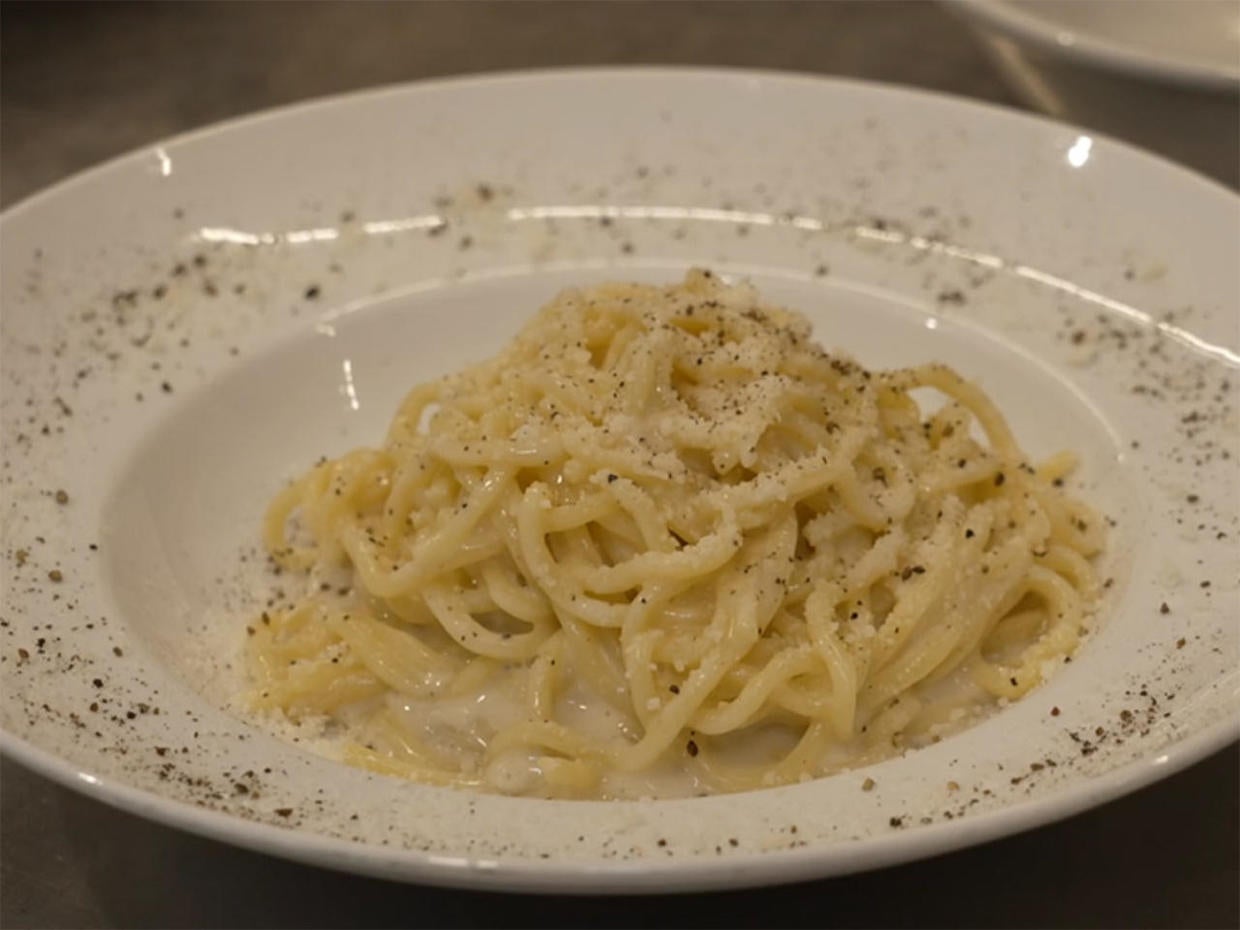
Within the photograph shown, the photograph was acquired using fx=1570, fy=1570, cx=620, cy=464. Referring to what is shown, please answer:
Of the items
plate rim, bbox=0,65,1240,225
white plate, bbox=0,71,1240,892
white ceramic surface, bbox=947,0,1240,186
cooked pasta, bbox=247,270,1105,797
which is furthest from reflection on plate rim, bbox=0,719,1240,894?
white ceramic surface, bbox=947,0,1240,186

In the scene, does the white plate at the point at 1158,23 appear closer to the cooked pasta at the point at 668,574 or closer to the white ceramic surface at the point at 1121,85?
the white ceramic surface at the point at 1121,85

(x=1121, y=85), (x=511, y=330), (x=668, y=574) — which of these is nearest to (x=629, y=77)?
(x=511, y=330)

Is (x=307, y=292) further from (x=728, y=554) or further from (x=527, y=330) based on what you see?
(x=728, y=554)

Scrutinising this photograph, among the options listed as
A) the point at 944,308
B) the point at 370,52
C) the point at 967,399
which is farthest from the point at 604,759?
the point at 370,52

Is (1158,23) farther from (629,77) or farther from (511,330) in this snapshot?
(511,330)

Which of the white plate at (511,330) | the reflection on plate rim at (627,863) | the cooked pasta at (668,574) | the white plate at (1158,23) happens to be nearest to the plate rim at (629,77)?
the white plate at (511,330)

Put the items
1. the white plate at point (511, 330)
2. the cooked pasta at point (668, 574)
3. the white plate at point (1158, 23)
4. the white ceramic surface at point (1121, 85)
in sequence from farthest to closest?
the white plate at point (1158, 23), the white ceramic surface at point (1121, 85), the cooked pasta at point (668, 574), the white plate at point (511, 330)
